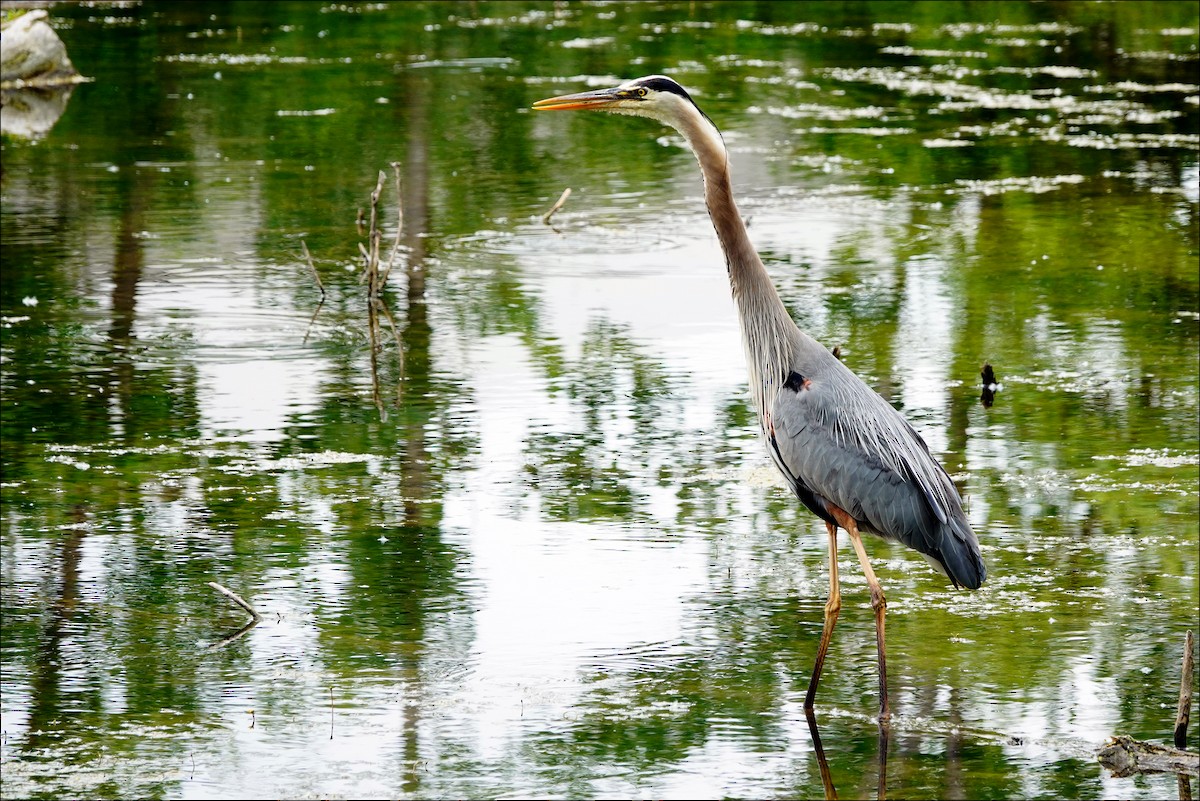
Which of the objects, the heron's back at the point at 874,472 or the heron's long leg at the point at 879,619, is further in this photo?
the heron's back at the point at 874,472

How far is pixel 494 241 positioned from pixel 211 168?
3.89 m

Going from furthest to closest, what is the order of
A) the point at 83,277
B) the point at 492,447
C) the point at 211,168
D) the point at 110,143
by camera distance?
the point at 110,143
the point at 211,168
the point at 83,277
the point at 492,447

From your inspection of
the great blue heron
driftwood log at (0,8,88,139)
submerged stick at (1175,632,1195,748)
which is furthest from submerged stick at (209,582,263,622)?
driftwood log at (0,8,88,139)

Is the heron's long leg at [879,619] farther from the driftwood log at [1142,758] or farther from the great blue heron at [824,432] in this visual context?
the driftwood log at [1142,758]

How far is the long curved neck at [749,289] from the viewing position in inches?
268

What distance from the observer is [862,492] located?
6.62 m

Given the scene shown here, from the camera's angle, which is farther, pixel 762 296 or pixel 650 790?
pixel 762 296

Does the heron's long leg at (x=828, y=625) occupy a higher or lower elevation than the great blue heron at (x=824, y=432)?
lower

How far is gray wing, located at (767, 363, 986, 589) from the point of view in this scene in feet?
21.6

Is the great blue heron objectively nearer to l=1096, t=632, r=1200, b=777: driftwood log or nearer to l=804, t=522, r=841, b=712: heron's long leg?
l=804, t=522, r=841, b=712: heron's long leg

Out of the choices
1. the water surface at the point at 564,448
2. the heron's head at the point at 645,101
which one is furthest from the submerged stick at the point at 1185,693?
the heron's head at the point at 645,101

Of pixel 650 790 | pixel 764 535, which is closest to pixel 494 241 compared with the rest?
pixel 764 535

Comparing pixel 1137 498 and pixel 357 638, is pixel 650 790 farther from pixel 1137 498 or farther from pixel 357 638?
pixel 1137 498

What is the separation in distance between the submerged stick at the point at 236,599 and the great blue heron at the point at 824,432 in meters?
2.00
